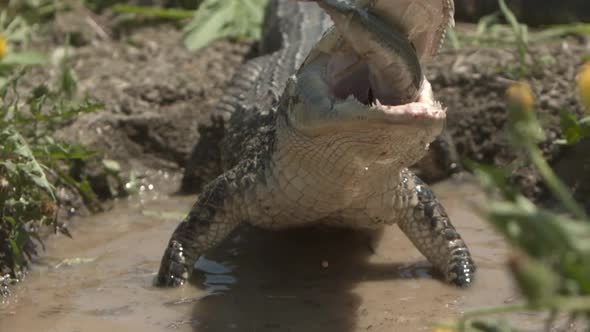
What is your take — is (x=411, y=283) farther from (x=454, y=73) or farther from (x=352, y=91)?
(x=454, y=73)

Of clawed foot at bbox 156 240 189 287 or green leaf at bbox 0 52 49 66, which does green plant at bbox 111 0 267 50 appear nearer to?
green leaf at bbox 0 52 49 66

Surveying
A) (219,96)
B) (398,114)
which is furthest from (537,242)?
(219,96)

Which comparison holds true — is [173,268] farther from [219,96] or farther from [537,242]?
[537,242]

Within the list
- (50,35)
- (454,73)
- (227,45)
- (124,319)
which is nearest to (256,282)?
(124,319)

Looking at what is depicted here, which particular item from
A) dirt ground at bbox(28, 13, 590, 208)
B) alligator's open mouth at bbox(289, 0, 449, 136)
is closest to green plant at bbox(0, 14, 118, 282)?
dirt ground at bbox(28, 13, 590, 208)

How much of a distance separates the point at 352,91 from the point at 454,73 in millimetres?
2219

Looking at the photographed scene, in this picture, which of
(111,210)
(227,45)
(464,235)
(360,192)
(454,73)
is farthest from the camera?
(227,45)

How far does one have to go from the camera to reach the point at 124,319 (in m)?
3.73

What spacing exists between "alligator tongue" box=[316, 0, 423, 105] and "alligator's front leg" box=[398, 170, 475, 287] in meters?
0.79

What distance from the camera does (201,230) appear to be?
4160mm

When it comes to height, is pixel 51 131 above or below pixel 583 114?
above

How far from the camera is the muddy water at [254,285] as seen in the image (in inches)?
146

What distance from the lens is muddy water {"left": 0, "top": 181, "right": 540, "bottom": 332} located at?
3707 millimetres

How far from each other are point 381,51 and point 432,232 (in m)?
1.15
